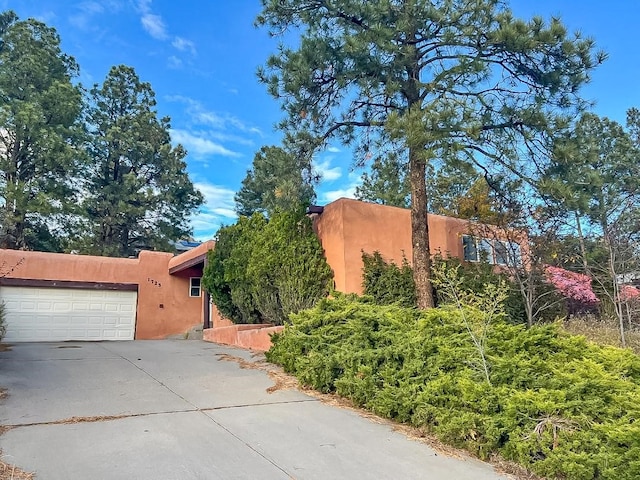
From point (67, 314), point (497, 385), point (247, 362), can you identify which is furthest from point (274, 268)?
point (67, 314)

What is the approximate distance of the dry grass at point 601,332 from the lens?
28.7ft

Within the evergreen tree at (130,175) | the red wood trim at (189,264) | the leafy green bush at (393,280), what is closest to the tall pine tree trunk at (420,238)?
the leafy green bush at (393,280)

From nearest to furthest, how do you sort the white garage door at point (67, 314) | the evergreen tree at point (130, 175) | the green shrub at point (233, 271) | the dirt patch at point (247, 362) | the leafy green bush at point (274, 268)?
the dirt patch at point (247, 362)
the leafy green bush at point (274, 268)
the green shrub at point (233, 271)
the white garage door at point (67, 314)
the evergreen tree at point (130, 175)

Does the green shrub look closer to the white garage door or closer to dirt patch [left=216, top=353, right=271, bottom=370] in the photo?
dirt patch [left=216, top=353, right=271, bottom=370]

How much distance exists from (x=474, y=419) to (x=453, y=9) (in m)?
7.15

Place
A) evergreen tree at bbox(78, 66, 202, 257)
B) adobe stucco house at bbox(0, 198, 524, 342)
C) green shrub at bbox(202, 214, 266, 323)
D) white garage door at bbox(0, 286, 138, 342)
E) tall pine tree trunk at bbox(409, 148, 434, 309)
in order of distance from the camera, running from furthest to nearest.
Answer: evergreen tree at bbox(78, 66, 202, 257), white garage door at bbox(0, 286, 138, 342), green shrub at bbox(202, 214, 266, 323), adobe stucco house at bbox(0, 198, 524, 342), tall pine tree trunk at bbox(409, 148, 434, 309)

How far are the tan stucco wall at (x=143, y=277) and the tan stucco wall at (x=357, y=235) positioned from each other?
915 cm

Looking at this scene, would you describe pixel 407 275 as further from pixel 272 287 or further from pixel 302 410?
pixel 302 410

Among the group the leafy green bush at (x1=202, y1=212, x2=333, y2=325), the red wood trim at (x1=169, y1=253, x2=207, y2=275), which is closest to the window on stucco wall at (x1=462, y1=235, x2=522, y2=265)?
the leafy green bush at (x1=202, y1=212, x2=333, y2=325)

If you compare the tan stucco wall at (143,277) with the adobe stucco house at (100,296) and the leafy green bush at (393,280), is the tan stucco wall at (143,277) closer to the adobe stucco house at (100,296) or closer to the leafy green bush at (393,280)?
the adobe stucco house at (100,296)

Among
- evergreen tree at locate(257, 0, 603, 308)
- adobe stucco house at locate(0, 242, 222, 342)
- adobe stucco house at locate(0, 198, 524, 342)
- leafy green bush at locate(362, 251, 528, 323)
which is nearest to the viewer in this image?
evergreen tree at locate(257, 0, 603, 308)

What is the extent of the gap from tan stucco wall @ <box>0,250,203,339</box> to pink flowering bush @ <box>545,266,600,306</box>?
508 inches

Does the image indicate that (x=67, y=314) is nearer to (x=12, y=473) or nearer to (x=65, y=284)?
(x=65, y=284)

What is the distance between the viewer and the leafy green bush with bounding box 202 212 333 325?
33.0 feet
